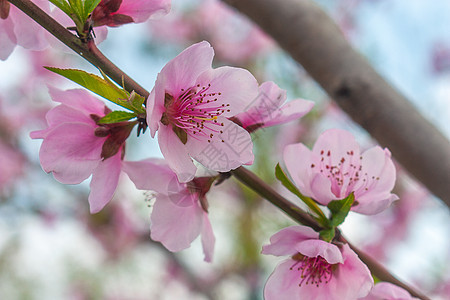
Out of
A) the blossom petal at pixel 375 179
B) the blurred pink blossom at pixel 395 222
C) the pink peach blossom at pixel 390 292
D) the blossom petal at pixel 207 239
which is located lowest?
the blurred pink blossom at pixel 395 222

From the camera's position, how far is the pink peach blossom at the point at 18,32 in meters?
0.49

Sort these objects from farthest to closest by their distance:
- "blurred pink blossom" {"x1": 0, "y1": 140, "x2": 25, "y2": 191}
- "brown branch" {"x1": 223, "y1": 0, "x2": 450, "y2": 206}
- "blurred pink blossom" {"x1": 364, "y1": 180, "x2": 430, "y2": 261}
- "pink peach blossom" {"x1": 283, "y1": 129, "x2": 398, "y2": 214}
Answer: "blurred pink blossom" {"x1": 364, "y1": 180, "x2": 430, "y2": 261} < "blurred pink blossom" {"x1": 0, "y1": 140, "x2": 25, "y2": 191} < "brown branch" {"x1": 223, "y1": 0, "x2": 450, "y2": 206} < "pink peach blossom" {"x1": 283, "y1": 129, "x2": 398, "y2": 214}

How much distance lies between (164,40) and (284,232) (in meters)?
2.54

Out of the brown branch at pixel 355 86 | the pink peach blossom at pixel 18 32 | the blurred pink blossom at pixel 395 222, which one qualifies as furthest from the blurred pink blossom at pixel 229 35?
the pink peach blossom at pixel 18 32

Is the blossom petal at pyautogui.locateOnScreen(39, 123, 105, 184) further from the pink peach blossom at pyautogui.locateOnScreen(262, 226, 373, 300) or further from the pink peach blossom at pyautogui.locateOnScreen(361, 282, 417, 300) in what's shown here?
the pink peach blossom at pyautogui.locateOnScreen(361, 282, 417, 300)

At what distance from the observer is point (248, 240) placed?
224cm

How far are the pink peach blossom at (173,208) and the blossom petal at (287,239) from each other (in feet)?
0.32

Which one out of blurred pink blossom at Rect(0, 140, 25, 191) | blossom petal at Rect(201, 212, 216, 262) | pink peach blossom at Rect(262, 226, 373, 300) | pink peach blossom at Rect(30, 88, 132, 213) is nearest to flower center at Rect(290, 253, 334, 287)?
pink peach blossom at Rect(262, 226, 373, 300)

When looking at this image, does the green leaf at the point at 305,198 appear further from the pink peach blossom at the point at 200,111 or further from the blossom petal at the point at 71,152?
the blossom petal at the point at 71,152

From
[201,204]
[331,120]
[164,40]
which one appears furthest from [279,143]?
[201,204]

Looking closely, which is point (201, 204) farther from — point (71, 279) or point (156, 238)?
point (71, 279)

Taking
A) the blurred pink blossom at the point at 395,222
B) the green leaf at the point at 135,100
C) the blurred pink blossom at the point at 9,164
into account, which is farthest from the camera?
the blurred pink blossom at the point at 395,222

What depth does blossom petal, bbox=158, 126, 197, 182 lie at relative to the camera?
37cm

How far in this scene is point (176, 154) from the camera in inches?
15.5
